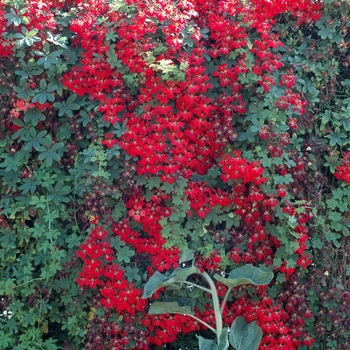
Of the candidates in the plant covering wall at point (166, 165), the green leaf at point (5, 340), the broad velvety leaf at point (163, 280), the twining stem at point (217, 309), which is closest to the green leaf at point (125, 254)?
the plant covering wall at point (166, 165)

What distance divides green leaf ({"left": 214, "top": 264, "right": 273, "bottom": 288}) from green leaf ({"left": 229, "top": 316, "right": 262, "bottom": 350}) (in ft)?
0.81

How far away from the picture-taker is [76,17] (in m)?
3.58

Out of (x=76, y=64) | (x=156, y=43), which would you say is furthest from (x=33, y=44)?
(x=156, y=43)

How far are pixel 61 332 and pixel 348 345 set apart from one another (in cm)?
158

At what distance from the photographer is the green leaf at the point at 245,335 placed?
3.31m

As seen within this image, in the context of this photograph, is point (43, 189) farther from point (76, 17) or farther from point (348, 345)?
point (348, 345)

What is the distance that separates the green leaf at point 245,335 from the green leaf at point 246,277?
0.25 m

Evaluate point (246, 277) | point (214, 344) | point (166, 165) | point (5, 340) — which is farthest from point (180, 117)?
point (5, 340)

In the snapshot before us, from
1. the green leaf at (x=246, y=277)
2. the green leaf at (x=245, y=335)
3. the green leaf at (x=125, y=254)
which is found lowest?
the green leaf at (x=245, y=335)

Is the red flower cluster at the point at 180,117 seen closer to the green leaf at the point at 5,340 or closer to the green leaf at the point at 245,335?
the green leaf at the point at 245,335

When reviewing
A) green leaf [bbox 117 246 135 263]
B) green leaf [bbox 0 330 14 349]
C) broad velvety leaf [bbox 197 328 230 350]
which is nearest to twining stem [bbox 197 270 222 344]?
broad velvety leaf [bbox 197 328 230 350]

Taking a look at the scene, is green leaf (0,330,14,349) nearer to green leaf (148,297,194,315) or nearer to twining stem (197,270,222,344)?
green leaf (148,297,194,315)

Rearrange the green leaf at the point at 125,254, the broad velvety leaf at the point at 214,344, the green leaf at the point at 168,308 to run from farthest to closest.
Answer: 1. the green leaf at the point at 125,254
2. the green leaf at the point at 168,308
3. the broad velvety leaf at the point at 214,344

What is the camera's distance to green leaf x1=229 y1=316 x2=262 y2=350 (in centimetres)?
331
